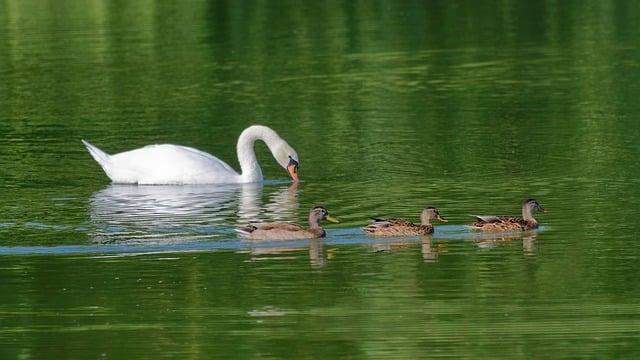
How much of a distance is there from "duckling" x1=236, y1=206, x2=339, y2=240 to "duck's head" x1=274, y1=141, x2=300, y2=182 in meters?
5.15

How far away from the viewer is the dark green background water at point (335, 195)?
1506cm

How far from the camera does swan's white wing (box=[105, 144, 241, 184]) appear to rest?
80.4ft

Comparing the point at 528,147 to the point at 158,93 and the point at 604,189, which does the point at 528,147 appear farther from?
the point at 158,93

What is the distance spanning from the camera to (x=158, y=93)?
35062 mm

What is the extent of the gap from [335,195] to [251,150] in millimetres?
2961

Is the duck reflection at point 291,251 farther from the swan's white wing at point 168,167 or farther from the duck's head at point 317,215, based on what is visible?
the swan's white wing at point 168,167

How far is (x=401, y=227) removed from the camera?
62.6 feet

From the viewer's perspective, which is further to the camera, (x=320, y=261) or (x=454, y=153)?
(x=454, y=153)

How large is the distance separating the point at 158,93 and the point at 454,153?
10.3 meters

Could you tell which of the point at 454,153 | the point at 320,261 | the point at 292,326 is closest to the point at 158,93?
the point at 454,153

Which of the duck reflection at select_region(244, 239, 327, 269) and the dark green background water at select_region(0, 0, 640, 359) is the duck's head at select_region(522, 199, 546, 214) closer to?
the dark green background water at select_region(0, 0, 640, 359)

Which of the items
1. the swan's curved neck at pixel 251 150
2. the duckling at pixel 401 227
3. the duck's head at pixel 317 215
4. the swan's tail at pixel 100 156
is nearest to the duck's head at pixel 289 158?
the swan's curved neck at pixel 251 150

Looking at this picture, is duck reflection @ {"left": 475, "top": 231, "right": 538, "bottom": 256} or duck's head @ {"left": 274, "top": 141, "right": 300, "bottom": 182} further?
duck's head @ {"left": 274, "top": 141, "right": 300, "bottom": 182}

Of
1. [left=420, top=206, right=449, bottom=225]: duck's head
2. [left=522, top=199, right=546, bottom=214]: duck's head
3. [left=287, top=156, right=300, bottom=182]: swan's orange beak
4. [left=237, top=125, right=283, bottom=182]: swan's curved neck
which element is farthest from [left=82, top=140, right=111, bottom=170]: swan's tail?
[left=522, top=199, right=546, bottom=214]: duck's head
